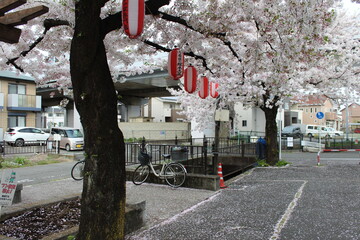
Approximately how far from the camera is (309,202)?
7.02 m

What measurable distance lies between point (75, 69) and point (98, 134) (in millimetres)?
899

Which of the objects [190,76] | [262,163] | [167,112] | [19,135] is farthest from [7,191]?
[167,112]

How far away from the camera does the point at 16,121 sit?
3158 cm

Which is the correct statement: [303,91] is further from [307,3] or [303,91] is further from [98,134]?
[98,134]

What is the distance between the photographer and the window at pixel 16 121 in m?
31.0

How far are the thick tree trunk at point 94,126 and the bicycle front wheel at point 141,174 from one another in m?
5.50

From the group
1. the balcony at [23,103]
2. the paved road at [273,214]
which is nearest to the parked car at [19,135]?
the balcony at [23,103]

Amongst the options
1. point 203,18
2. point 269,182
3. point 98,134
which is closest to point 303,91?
point 269,182

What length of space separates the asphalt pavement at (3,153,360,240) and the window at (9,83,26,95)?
80.3ft

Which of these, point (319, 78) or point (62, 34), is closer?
point (62, 34)

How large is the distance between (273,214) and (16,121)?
32.1 m

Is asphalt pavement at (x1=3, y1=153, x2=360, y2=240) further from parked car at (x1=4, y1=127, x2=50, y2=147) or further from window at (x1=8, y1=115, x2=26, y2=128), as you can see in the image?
window at (x1=8, y1=115, x2=26, y2=128)

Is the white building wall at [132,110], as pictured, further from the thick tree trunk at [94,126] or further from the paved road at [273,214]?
the thick tree trunk at [94,126]

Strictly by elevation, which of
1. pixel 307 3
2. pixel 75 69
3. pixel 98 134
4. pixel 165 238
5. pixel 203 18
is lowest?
pixel 165 238
